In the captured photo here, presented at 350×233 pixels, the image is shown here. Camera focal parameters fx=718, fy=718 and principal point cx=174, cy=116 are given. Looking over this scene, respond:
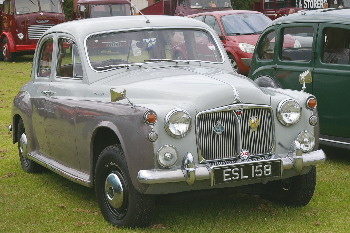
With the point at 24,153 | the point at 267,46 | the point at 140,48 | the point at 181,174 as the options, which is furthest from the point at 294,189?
the point at 267,46

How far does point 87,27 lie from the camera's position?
273 inches

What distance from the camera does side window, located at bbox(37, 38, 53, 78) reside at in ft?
25.0

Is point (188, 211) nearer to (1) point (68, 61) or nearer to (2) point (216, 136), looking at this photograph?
(2) point (216, 136)

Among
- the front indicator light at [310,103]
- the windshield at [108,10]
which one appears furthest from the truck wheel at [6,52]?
the front indicator light at [310,103]

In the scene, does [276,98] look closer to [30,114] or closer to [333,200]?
[333,200]

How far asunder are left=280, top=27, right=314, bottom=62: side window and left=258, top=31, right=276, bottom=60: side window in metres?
0.21

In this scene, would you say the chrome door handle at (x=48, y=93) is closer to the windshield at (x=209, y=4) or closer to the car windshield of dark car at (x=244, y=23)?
the car windshield of dark car at (x=244, y=23)

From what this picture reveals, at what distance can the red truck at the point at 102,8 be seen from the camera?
26312mm

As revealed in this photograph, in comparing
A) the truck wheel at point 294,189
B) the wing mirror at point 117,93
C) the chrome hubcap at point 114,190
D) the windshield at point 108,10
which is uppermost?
the windshield at point 108,10

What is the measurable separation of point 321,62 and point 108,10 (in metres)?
18.8

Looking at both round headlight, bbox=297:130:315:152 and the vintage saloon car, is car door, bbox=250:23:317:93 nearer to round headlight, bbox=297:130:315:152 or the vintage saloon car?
the vintage saloon car

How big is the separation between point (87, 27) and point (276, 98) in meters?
2.08

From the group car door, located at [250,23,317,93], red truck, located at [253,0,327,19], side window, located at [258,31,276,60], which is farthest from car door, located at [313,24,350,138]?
red truck, located at [253,0,327,19]

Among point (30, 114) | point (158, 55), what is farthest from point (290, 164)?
point (30, 114)
